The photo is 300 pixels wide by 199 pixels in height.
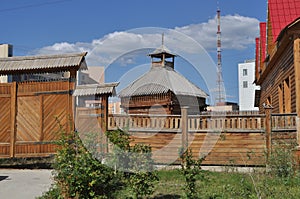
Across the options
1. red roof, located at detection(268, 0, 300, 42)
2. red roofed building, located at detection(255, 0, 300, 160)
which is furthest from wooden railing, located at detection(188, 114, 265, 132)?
red roof, located at detection(268, 0, 300, 42)

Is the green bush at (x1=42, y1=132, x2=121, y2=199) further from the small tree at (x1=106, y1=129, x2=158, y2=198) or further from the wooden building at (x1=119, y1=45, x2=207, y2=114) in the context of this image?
the wooden building at (x1=119, y1=45, x2=207, y2=114)

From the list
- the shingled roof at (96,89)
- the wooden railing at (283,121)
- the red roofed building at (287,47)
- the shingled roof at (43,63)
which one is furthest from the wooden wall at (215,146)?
the shingled roof at (43,63)

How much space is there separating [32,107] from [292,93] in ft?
26.2

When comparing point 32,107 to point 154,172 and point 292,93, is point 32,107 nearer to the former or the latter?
point 154,172

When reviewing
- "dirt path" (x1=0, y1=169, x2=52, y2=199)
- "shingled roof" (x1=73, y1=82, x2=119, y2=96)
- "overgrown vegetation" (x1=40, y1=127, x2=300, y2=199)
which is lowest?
"dirt path" (x1=0, y1=169, x2=52, y2=199)

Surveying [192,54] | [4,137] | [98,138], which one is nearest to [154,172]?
[98,138]

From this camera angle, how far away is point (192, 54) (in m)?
7.30

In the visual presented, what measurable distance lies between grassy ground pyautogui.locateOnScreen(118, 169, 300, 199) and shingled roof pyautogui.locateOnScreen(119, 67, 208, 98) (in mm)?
3092

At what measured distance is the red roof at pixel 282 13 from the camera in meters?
10.7

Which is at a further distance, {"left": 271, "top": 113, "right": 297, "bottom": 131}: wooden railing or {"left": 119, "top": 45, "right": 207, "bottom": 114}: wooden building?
{"left": 119, "top": 45, "right": 207, "bottom": 114}: wooden building

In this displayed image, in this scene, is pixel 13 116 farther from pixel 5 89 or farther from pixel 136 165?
pixel 136 165

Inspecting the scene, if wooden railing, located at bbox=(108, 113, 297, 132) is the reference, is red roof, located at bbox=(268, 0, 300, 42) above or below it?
above

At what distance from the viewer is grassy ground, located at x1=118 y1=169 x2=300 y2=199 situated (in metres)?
6.48

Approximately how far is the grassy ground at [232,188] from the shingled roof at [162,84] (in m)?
3.09
